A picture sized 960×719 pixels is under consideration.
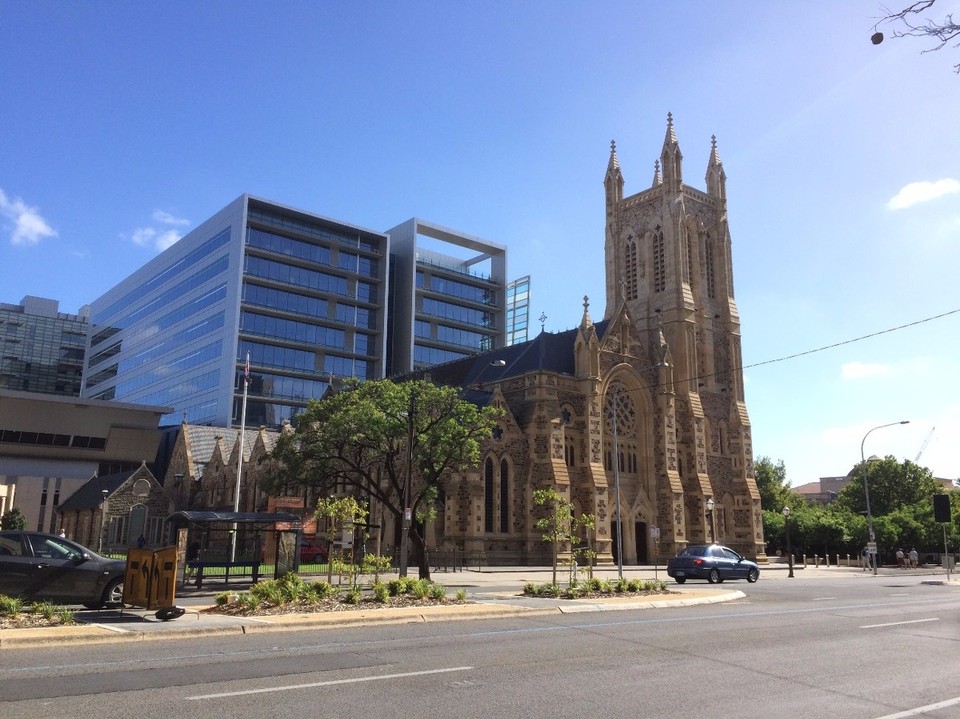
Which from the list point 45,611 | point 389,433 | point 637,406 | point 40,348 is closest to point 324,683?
point 45,611

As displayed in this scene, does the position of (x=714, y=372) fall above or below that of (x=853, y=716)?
above

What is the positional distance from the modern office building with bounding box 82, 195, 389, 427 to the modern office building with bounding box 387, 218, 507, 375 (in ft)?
12.7

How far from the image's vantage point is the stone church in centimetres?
4850

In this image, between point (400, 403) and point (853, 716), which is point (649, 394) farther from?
point (853, 716)

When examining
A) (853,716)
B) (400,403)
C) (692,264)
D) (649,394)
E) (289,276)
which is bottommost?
(853,716)

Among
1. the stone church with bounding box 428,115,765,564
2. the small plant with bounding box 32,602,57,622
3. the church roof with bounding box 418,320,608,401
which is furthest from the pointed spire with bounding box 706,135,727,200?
the small plant with bounding box 32,602,57,622

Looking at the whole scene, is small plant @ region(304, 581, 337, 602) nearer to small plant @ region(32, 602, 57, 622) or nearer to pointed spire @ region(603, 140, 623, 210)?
small plant @ region(32, 602, 57, 622)

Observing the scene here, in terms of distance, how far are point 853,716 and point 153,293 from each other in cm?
9883

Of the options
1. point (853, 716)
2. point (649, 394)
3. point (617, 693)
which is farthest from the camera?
point (649, 394)

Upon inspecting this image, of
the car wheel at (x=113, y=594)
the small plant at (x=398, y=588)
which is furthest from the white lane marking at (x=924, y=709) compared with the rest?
the car wheel at (x=113, y=594)

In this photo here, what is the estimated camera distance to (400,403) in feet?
99.6

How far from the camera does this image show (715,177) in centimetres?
6869

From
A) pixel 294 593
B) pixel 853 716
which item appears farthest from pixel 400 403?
pixel 853 716

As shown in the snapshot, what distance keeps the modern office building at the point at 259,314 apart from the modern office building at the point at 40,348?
27.4 metres
